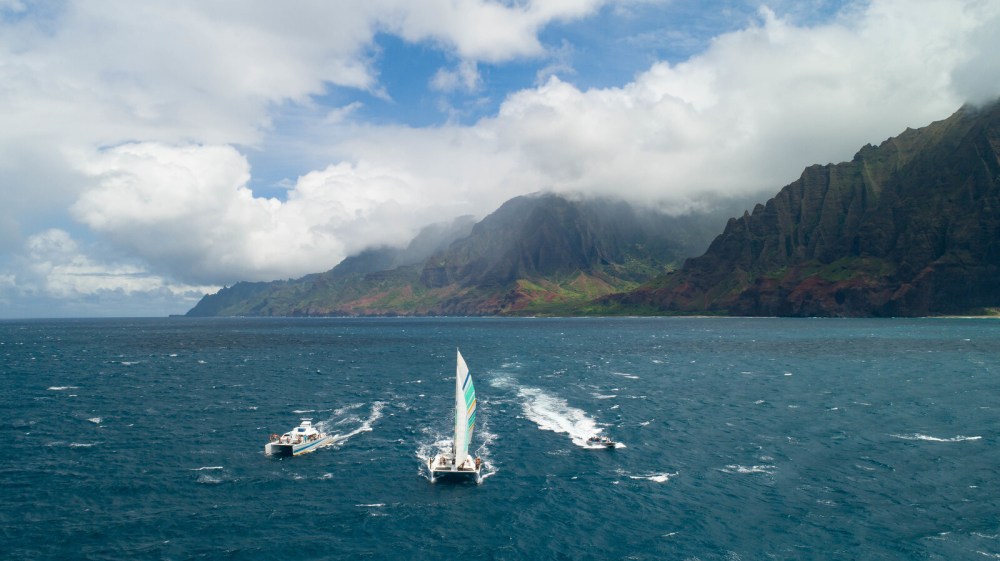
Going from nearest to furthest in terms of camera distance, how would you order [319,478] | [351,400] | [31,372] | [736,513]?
1. [736,513]
2. [319,478]
3. [351,400]
4. [31,372]

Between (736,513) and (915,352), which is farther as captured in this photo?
(915,352)

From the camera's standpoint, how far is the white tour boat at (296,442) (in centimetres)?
7831

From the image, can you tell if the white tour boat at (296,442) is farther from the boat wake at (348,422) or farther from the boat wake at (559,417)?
the boat wake at (559,417)

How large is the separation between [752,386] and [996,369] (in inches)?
2761

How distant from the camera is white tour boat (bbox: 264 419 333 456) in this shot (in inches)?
3083

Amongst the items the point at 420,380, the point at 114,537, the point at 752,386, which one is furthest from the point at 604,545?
the point at 420,380

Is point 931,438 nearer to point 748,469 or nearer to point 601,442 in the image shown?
point 748,469

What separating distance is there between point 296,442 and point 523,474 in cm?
3190

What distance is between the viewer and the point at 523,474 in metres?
70.9

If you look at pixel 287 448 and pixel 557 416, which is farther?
pixel 557 416

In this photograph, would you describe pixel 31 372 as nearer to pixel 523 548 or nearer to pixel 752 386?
pixel 523 548

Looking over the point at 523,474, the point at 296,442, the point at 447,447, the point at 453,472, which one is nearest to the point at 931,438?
the point at 523,474

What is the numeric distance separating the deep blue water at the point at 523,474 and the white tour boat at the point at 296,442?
262cm

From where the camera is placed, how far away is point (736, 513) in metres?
57.4
